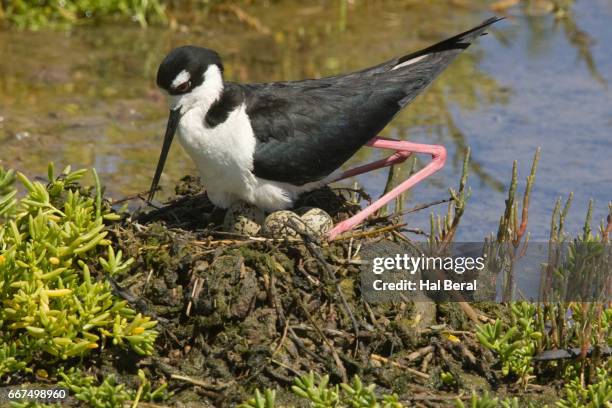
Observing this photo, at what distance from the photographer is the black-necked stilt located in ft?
21.2

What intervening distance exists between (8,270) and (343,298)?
5.46 feet

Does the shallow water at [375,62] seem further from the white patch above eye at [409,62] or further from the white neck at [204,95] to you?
the white neck at [204,95]

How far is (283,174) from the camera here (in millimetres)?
6629

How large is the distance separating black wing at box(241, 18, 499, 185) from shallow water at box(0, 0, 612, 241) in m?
1.22

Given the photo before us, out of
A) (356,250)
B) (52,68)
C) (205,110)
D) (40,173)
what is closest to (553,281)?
(356,250)

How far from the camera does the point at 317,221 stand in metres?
6.46

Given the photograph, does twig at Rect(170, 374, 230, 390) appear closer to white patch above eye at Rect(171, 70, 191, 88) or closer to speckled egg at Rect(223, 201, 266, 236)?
speckled egg at Rect(223, 201, 266, 236)

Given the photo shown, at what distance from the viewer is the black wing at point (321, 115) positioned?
21.7 ft

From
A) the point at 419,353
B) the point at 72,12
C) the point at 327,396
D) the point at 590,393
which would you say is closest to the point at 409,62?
the point at 419,353

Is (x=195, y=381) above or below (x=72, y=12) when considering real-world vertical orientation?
below

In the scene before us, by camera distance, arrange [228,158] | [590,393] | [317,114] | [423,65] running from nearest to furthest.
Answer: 1. [590,393]
2. [228,158]
3. [317,114]
4. [423,65]

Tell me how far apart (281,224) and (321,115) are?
2.55 feet

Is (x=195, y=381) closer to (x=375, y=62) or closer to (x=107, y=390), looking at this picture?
(x=107, y=390)

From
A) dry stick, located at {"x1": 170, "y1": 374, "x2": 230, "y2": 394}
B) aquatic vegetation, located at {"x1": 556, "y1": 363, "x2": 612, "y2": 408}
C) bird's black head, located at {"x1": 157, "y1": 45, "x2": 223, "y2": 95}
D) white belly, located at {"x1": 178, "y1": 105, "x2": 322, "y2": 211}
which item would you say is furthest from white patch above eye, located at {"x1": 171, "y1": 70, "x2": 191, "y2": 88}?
aquatic vegetation, located at {"x1": 556, "y1": 363, "x2": 612, "y2": 408}
